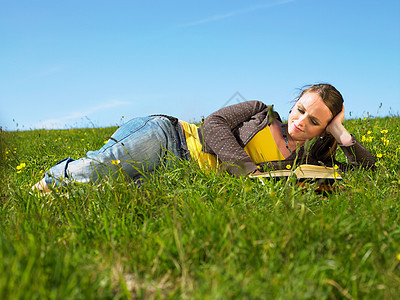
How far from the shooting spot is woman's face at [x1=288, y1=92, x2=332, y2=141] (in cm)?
355

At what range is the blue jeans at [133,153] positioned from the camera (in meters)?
3.34

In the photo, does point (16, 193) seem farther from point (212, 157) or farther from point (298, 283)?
point (298, 283)

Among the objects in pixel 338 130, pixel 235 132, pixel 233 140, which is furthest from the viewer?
pixel 235 132

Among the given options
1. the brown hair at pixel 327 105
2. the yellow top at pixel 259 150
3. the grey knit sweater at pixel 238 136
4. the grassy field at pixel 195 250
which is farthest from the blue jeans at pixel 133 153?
the brown hair at pixel 327 105

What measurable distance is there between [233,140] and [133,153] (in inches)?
39.8

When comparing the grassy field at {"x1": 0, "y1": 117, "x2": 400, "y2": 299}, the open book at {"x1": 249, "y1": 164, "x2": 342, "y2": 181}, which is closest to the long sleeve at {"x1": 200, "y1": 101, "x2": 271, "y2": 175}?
the open book at {"x1": 249, "y1": 164, "x2": 342, "y2": 181}

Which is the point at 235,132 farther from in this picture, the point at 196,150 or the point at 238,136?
the point at 196,150

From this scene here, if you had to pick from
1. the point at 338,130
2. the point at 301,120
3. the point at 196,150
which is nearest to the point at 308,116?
the point at 301,120

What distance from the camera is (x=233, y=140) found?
3.53m

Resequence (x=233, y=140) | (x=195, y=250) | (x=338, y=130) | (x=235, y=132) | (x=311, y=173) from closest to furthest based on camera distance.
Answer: (x=195, y=250)
(x=311, y=173)
(x=233, y=140)
(x=338, y=130)
(x=235, y=132)

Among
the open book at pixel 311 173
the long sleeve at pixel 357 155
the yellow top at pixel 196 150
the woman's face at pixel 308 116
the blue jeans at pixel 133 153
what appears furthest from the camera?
the long sleeve at pixel 357 155

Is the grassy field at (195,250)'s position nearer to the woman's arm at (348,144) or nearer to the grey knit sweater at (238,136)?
the grey knit sweater at (238,136)

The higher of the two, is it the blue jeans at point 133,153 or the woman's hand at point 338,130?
the blue jeans at point 133,153

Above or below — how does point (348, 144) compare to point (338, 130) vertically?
below
